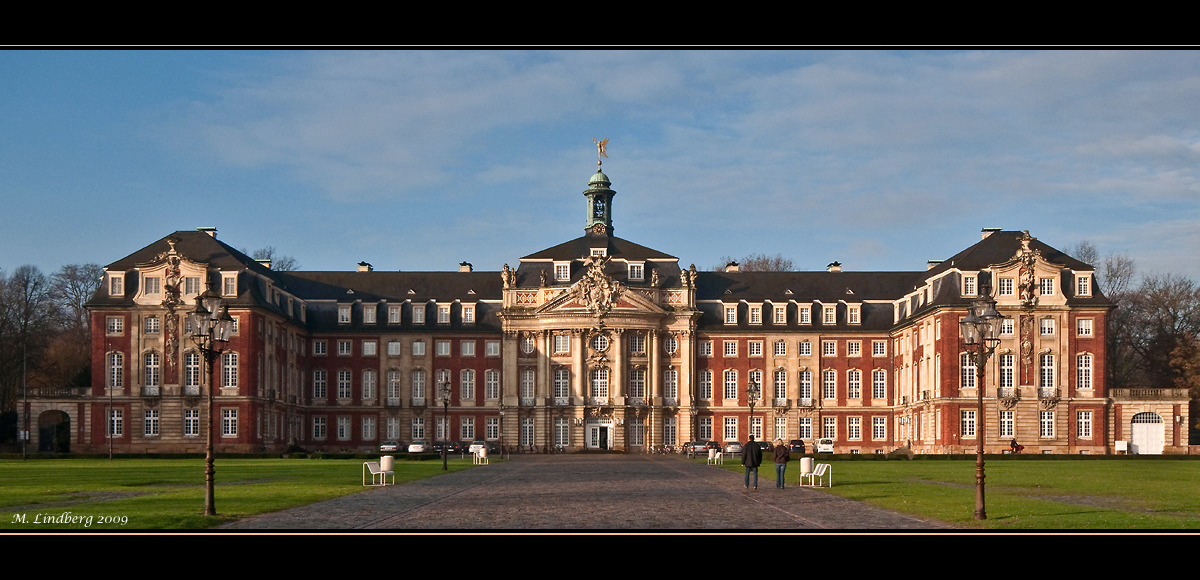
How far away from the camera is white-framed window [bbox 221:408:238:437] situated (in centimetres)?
7762

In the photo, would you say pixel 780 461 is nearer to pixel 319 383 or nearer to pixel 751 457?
pixel 751 457

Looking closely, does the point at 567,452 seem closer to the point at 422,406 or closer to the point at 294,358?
the point at 422,406

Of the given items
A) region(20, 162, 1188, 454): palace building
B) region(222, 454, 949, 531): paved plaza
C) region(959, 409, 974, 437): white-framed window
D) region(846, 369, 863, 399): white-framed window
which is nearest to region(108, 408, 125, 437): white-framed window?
region(20, 162, 1188, 454): palace building

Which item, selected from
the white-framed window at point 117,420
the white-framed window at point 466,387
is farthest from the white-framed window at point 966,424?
the white-framed window at point 117,420

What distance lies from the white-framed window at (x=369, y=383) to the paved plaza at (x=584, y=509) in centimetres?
5321

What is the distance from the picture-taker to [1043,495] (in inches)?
1272

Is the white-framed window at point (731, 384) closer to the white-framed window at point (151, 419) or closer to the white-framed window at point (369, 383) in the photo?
the white-framed window at point (369, 383)

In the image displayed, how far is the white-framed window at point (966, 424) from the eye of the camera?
78.2 metres

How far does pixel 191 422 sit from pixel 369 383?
17.5 m

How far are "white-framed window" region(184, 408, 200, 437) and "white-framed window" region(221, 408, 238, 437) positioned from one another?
6.33ft

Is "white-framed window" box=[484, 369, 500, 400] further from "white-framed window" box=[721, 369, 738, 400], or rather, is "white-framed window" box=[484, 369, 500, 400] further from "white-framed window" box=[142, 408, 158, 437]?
"white-framed window" box=[142, 408, 158, 437]

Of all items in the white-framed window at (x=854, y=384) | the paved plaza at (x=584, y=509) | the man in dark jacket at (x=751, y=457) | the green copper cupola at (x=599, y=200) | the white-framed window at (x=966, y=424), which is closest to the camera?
the paved plaza at (x=584, y=509)
